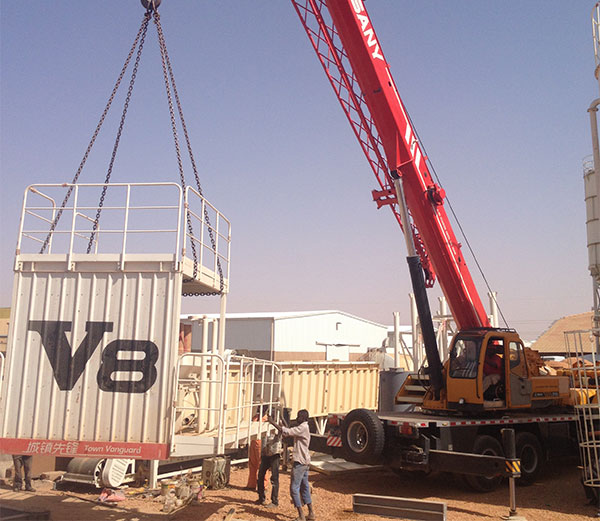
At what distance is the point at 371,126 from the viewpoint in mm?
12898

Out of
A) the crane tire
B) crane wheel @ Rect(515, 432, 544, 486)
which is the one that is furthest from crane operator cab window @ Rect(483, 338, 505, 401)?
crane wheel @ Rect(515, 432, 544, 486)

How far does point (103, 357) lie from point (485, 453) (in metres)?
7.26

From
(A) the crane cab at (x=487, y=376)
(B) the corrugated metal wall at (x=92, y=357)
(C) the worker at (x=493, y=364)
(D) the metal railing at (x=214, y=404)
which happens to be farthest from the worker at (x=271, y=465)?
(C) the worker at (x=493, y=364)

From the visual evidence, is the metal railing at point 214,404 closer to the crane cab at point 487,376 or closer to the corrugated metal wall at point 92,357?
the corrugated metal wall at point 92,357

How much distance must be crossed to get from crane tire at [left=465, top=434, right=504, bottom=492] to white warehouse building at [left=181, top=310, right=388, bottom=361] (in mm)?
19103

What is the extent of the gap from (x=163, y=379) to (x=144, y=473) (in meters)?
4.69

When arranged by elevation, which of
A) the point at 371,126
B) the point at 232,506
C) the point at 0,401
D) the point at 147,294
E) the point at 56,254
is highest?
the point at 371,126

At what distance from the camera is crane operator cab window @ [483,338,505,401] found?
37.8 feet

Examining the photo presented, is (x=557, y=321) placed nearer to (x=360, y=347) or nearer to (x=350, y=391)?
(x=360, y=347)

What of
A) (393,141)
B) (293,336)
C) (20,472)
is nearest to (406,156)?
(393,141)

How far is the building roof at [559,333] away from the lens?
32438 millimetres

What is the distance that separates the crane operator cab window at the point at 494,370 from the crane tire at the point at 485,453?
79 cm

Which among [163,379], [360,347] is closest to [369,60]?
[163,379]

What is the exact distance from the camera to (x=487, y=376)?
38.0 feet
